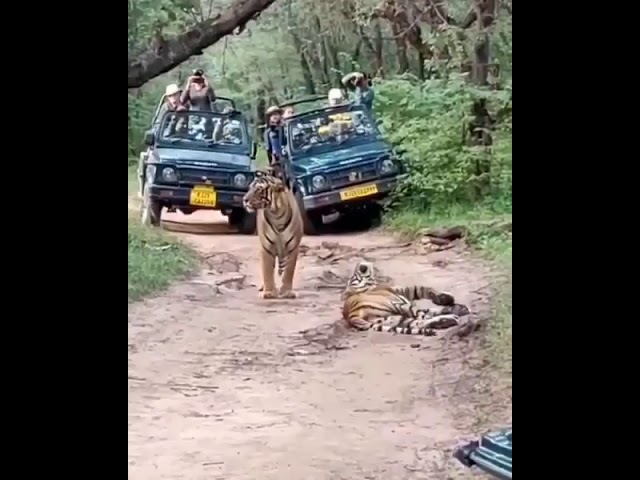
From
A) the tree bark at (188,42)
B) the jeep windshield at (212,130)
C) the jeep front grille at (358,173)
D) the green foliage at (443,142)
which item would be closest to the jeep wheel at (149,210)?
the jeep windshield at (212,130)

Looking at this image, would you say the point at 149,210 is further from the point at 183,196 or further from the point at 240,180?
the point at 240,180

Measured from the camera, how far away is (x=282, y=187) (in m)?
1.95

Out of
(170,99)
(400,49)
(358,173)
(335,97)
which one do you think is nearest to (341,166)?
(358,173)

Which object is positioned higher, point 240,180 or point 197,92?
point 197,92

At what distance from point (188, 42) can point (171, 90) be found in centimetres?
11

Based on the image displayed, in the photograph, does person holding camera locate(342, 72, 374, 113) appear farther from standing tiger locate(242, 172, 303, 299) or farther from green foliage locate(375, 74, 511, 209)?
standing tiger locate(242, 172, 303, 299)

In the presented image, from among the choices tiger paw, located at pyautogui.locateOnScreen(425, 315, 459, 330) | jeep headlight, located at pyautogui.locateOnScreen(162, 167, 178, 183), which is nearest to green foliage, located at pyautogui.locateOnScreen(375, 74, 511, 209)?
tiger paw, located at pyautogui.locateOnScreen(425, 315, 459, 330)

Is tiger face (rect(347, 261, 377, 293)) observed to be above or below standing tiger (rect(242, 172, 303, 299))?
below

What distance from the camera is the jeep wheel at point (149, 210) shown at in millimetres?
1920

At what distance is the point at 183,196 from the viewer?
193 centimetres

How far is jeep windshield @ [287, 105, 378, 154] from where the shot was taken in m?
1.95

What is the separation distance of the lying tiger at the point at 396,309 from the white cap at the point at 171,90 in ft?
1.80
